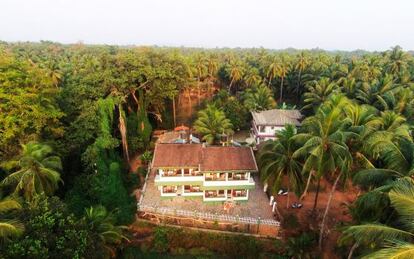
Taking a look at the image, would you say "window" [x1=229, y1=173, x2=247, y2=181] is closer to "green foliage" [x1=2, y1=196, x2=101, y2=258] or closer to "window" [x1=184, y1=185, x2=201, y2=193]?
"window" [x1=184, y1=185, x2=201, y2=193]

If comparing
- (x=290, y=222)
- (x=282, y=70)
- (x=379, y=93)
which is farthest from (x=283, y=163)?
(x=282, y=70)

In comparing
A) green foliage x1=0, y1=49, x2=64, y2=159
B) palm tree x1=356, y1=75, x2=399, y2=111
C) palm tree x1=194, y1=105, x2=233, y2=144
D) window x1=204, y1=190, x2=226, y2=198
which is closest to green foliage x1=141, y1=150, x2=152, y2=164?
palm tree x1=194, y1=105, x2=233, y2=144

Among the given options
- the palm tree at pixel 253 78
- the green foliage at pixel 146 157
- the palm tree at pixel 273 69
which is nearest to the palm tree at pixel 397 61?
the palm tree at pixel 273 69

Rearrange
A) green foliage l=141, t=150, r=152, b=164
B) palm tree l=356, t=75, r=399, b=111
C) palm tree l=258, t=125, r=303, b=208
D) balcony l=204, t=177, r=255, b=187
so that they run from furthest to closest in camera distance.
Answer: green foliage l=141, t=150, r=152, b=164, palm tree l=356, t=75, r=399, b=111, balcony l=204, t=177, r=255, b=187, palm tree l=258, t=125, r=303, b=208

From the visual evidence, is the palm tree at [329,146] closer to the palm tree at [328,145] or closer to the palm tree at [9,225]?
the palm tree at [328,145]

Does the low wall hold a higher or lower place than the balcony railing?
lower

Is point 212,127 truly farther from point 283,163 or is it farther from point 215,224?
point 283,163

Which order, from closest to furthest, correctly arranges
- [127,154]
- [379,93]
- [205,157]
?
[205,157] → [127,154] → [379,93]

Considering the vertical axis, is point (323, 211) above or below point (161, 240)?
above
